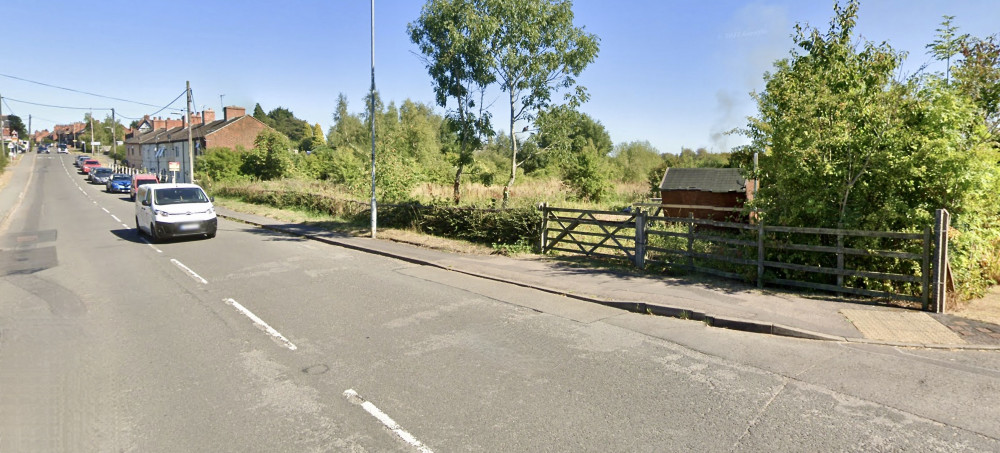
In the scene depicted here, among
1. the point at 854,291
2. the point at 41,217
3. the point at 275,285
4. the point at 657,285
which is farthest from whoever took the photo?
the point at 41,217

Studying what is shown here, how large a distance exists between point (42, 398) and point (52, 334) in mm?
2575

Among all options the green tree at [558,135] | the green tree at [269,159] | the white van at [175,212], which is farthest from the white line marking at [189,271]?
the green tree at [269,159]

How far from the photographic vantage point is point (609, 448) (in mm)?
3943

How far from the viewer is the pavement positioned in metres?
6.58

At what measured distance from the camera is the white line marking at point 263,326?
645 cm

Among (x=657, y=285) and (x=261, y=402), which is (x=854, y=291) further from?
(x=261, y=402)

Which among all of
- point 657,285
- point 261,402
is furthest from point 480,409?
point 657,285

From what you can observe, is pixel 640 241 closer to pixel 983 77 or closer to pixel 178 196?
pixel 983 77

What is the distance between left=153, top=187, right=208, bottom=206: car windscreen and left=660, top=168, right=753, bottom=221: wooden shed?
58.1 ft

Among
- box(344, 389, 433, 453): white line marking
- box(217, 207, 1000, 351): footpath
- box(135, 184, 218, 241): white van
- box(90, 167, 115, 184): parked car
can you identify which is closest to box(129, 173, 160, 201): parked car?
box(90, 167, 115, 184): parked car

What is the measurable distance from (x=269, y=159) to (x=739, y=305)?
133ft

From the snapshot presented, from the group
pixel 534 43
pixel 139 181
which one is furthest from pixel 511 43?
pixel 139 181

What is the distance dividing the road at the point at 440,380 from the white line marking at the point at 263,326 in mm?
37

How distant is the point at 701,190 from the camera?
2402 cm
